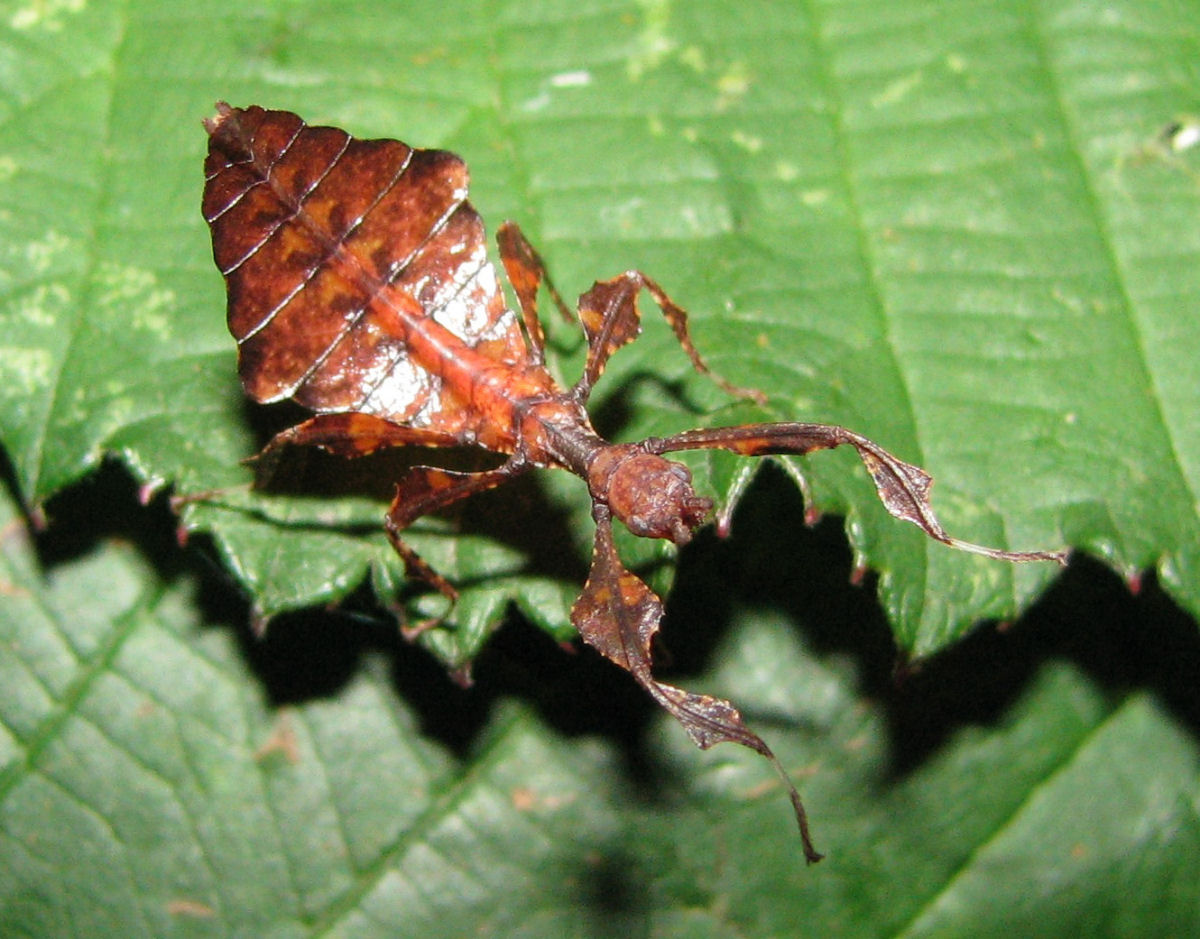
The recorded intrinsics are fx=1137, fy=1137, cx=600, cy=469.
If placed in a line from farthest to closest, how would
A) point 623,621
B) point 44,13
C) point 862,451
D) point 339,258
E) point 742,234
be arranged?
point 44,13 → point 742,234 → point 339,258 → point 623,621 → point 862,451

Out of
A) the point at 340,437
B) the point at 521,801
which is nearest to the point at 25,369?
the point at 340,437

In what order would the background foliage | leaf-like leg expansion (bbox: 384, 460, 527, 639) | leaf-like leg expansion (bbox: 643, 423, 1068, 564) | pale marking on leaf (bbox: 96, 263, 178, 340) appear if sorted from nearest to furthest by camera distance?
leaf-like leg expansion (bbox: 643, 423, 1068, 564) < leaf-like leg expansion (bbox: 384, 460, 527, 639) < the background foliage < pale marking on leaf (bbox: 96, 263, 178, 340)

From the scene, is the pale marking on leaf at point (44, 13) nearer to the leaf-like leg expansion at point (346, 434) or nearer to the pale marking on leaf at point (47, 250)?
the pale marking on leaf at point (47, 250)

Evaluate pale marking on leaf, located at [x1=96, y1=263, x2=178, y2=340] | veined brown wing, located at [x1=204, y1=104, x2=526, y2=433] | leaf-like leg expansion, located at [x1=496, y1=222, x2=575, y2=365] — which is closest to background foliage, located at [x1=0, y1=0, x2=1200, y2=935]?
pale marking on leaf, located at [x1=96, y1=263, x2=178, y2=340]

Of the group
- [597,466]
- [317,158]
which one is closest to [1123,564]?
[597,466]

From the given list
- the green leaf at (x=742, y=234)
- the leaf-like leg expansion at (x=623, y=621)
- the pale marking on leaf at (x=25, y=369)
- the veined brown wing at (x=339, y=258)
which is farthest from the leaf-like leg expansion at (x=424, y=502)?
the pale marking on leaf at (x=25, y=369)

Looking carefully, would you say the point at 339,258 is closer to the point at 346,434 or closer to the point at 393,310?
the point at 393,310

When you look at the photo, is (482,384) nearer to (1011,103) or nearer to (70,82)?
(70,82)

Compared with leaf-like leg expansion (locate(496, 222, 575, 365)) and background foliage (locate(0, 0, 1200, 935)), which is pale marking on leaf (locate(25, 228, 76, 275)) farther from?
leaf-like leg expansion (locate(496, 222, 575, 365))
